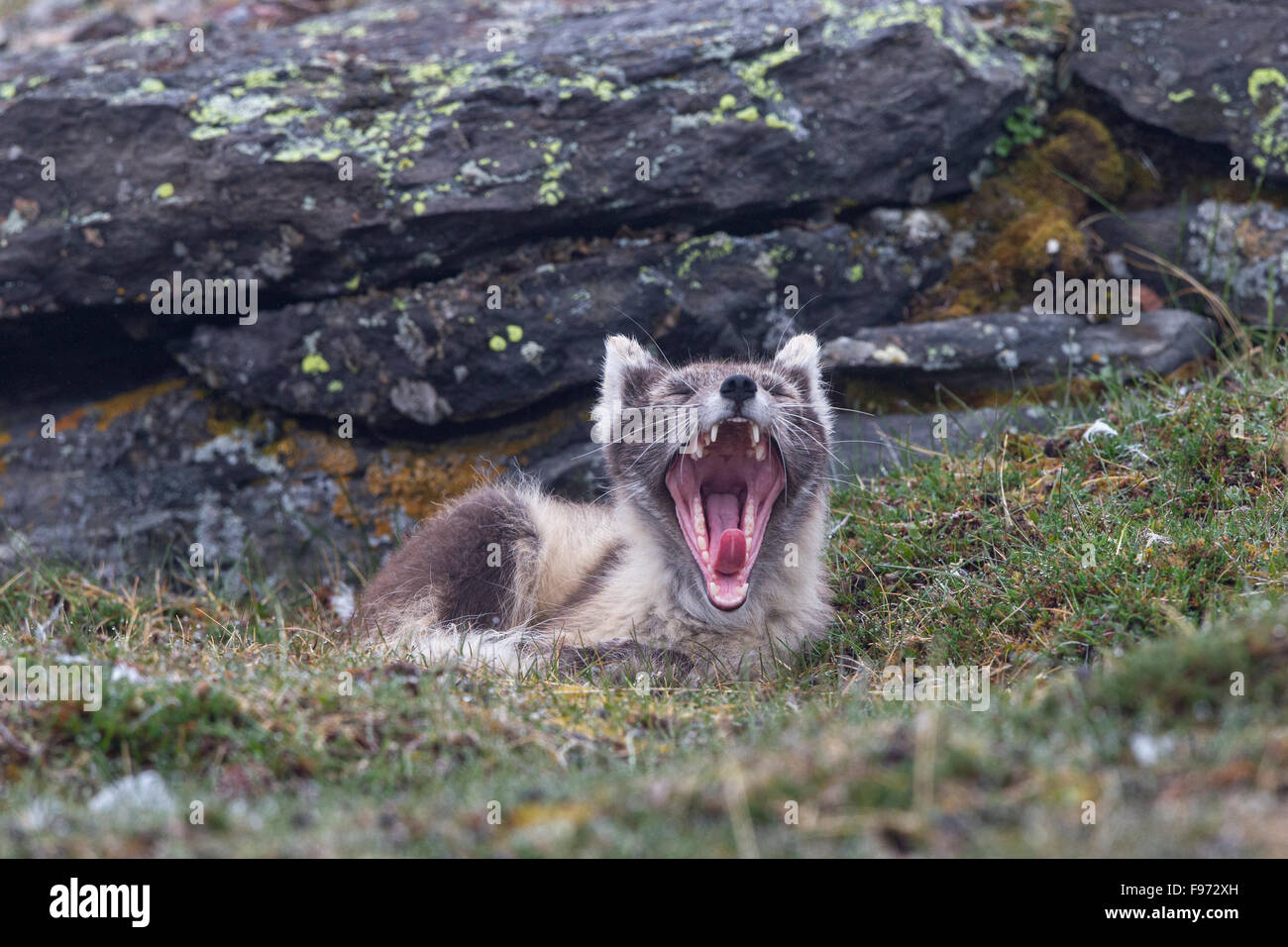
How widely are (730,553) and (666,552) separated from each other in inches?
14.0

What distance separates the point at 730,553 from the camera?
17.6 ft

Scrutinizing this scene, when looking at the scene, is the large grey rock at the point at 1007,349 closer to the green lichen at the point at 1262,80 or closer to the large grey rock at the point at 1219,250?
the large grey rock at the point at 1219,250

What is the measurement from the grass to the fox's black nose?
1.19 meters

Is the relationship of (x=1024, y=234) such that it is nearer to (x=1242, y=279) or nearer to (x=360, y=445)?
(x=1242, y=279)

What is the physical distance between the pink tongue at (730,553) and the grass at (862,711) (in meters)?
0.55

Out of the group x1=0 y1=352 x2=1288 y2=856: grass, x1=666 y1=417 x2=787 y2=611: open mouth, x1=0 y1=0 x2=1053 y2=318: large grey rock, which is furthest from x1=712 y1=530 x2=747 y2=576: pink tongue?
x1=0 y1=0 x2=1053 y2=318: large grey rock

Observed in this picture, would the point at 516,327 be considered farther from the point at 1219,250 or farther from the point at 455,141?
the point at 1219,250

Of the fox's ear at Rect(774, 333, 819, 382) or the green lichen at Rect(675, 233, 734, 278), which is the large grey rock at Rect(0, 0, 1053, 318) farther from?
the fox's ear at Rect(774, 333, 819, 382)

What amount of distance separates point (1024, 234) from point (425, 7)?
4.29 metres

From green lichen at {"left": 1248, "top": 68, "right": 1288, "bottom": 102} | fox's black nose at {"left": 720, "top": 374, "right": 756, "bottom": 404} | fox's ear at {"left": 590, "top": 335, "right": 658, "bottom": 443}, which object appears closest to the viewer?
fox's black nose at {"left": 720, "top": 374, "right": 756, "bottom": 404}

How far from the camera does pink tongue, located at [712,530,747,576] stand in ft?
17.6

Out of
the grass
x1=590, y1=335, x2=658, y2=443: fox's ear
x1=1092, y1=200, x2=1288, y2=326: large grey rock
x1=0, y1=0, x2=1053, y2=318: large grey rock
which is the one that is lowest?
the grass

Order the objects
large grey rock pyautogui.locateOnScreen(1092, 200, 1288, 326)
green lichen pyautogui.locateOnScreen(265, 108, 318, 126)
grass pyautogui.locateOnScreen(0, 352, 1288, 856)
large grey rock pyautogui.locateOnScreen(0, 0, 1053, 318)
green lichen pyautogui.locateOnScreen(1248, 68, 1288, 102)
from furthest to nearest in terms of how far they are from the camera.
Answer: green lichen pyautogui.locateOnScreen(1248, 68, 1288, 102) < large grey rock pyautogui.locateOnScreen(1092, 200, 1288, 326) < green lichen pyautogui.locateOnScreen(265, 108, 318, 126) < large grey rock pyautogui.locateOnScreen(0, 0, 1053, 318) < grass pyautogui.locateOnScreen(0, 352, 1288, 856)

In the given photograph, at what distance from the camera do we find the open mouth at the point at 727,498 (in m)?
5.38
